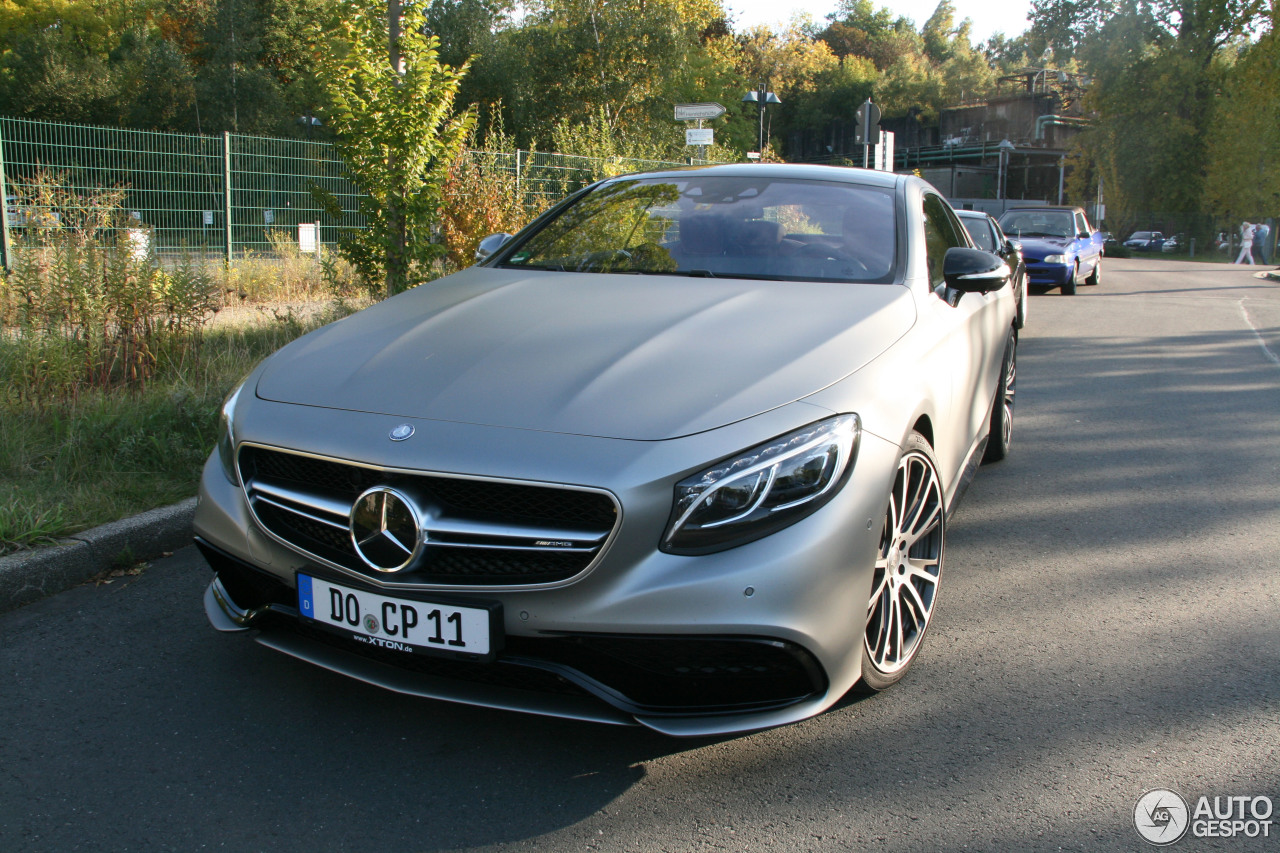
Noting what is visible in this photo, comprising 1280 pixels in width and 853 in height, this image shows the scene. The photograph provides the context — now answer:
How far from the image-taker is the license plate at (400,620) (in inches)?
88.0

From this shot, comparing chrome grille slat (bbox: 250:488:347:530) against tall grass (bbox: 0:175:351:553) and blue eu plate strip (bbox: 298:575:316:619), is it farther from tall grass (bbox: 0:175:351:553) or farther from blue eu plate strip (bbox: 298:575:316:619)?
tall grass (bbox: 0:175:351:553)

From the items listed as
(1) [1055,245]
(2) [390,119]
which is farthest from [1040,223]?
(2) [390,119]

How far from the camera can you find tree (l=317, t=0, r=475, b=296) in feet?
24.3

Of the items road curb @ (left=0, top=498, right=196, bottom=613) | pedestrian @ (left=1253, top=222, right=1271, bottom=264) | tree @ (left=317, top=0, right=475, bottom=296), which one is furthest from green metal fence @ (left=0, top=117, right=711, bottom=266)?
pedestrian @ (left=1253, top=222, right=1271, bottom=264)

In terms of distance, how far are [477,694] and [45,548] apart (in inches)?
88.2

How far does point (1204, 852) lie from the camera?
2172mm

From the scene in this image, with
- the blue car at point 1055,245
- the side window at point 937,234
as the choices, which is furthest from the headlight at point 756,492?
the blue car at point 1055,245

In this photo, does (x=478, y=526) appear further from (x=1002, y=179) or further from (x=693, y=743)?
(x=1002, y=179)

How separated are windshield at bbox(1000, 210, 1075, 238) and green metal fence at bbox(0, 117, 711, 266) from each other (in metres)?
8.52

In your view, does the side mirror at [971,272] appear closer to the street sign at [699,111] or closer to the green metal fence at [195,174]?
the green metal fence at [195,174]

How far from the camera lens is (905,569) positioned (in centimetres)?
286

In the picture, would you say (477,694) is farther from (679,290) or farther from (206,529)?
(679,290)

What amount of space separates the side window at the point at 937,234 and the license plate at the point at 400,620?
2.18m

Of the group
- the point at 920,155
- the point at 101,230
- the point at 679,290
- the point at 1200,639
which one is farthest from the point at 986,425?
the point at 920,155
